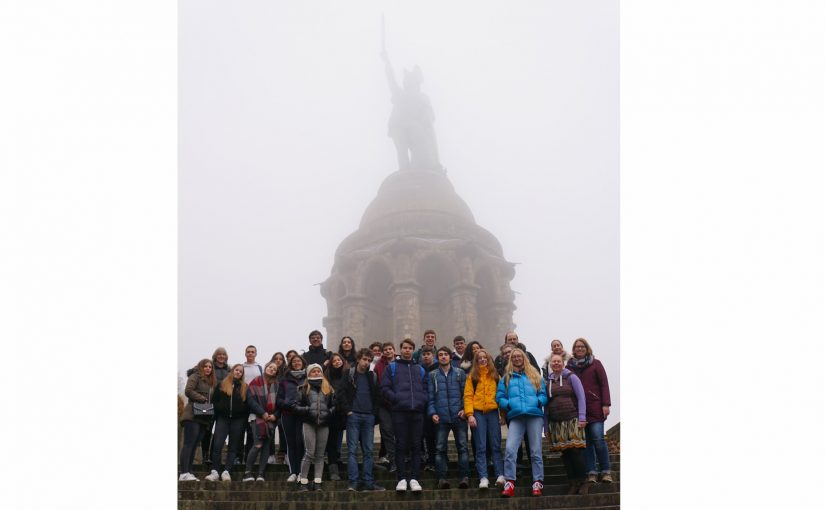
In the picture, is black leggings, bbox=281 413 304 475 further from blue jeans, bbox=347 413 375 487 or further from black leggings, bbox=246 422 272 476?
blue jeans, bbox=347 413 375 487

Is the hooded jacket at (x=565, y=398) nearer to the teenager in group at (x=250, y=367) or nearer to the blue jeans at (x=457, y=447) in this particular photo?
the blue jeans at (x=457, y=447)

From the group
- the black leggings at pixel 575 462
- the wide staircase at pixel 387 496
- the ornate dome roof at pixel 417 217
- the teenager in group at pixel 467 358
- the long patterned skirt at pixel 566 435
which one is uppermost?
the ornate dome roof at pixel 417 217

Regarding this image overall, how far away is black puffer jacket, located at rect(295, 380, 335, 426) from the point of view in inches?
305

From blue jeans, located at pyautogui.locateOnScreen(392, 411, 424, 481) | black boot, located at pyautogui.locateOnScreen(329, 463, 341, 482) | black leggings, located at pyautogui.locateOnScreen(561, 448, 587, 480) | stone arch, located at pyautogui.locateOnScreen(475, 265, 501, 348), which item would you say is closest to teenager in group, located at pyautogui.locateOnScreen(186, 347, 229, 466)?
black boot, located at pyautogui.locateOnScreen(329, 463, 341, 482)

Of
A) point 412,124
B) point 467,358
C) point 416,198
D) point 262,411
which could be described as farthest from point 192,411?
point 412,124

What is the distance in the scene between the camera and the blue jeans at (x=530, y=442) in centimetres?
726

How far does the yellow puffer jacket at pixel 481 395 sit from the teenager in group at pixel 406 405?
45 cm

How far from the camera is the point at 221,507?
7.00 metres

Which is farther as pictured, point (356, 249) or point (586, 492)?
point (356, 249)

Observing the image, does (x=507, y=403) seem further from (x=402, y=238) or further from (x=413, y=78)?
(x=413, y=78)

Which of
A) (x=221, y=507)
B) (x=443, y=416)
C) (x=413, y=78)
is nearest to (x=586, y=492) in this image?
(x=443, y=416)

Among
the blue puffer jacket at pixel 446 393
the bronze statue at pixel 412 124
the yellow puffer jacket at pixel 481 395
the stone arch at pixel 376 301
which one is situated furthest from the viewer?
the bronze statue at pixel 412 124

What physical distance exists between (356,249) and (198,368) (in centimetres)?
1477

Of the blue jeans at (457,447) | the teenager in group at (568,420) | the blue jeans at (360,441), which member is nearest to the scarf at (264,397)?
the blue jeans at (360,441)
